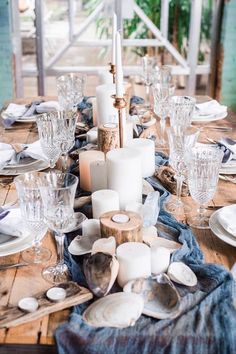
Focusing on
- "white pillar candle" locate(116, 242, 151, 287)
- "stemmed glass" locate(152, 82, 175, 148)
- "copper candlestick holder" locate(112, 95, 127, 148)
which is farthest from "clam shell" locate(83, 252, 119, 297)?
"stemmed glass" locate(152, 82, 175, 148)

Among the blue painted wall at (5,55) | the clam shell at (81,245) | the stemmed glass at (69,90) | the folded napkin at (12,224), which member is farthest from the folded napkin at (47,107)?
the blue painted wall at (5,55)

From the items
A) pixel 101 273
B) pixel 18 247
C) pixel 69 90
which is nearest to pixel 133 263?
pixel 101 273

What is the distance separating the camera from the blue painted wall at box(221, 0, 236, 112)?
11.6ft

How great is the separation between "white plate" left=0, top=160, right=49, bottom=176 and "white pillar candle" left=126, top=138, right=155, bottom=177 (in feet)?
0.92

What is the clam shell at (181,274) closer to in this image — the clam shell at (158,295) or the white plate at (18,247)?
the clam shell at (158,295)

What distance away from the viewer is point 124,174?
1.25 metres

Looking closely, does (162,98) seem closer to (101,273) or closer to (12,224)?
(12,224)

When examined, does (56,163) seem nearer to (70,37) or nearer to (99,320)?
(99,320)

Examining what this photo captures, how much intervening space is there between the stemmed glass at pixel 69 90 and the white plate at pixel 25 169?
1.47ft

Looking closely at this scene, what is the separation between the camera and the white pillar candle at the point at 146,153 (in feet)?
A: 4.85

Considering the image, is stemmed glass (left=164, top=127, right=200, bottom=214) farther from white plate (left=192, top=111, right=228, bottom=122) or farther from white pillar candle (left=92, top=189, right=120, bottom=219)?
white plate (left=192, top=111, right=228, bottom=122)

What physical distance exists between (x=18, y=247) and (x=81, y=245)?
13cm

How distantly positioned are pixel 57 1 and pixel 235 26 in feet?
4.65

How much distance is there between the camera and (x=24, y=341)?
85cm
